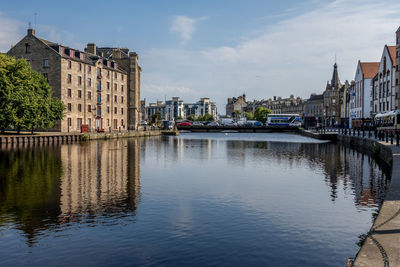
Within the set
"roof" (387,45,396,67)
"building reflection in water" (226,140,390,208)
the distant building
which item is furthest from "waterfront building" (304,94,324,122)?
"building reflection in water" (226,140,390,208)

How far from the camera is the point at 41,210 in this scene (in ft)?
58.9

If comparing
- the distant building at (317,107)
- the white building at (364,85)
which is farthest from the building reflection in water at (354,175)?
the distant building at (317,107)

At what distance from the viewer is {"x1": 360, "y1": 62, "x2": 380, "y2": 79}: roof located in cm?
9825

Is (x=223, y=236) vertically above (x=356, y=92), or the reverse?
(x=356, y=92)

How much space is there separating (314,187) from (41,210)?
16216 mm

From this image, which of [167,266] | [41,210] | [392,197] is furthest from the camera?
[41,210]

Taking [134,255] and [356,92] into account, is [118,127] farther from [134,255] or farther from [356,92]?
[134,255]

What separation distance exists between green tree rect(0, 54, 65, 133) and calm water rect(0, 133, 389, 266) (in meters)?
31.1

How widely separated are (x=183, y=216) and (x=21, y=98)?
51.0m

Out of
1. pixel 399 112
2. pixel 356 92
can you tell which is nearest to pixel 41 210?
pixel 399 112

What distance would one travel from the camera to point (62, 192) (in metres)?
22.0

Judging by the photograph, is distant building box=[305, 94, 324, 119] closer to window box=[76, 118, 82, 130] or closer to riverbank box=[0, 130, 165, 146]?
window box=[76, 118, 82, 130]

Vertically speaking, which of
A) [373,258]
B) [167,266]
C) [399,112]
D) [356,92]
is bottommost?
[167,266]

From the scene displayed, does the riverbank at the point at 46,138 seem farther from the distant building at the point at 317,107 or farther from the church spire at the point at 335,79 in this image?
the distant building at the point at 317,107
